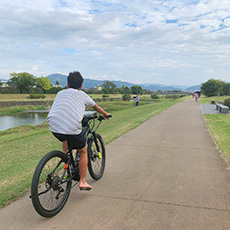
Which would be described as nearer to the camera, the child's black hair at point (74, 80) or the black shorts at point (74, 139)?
the black shorts at point (74, 139)

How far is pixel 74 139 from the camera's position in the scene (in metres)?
3.08

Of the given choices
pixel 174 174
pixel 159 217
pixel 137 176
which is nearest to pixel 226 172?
pixel 174 174

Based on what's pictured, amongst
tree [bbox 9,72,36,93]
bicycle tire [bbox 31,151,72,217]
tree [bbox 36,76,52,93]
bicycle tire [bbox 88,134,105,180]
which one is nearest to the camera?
bicycle tire [bbox 31,151,72,217]

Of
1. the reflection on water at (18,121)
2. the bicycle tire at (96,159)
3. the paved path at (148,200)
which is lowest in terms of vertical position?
the reflection on water at (18,121)

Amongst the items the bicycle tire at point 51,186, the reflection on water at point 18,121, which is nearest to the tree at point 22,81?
the reflection on water at point 18,121

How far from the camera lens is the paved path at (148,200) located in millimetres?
Result: 2639

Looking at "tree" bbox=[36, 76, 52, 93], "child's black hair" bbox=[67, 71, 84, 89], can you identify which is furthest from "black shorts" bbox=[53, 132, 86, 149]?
"tree" bbox=[36, 76, 52, 93]

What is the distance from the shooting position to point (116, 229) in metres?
2.51

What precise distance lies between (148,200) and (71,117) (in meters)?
1.70

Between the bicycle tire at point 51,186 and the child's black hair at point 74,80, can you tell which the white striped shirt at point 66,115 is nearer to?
the child's black hair at point 74,80

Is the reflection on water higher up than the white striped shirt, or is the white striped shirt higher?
the white striped shirt

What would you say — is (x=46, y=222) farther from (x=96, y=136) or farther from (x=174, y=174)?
(x=174, y=174)

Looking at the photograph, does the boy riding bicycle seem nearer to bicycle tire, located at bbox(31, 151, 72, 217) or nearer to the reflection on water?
bicycle tire, located at bbox(31, 151, 72, 217)

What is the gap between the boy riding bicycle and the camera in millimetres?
2959
